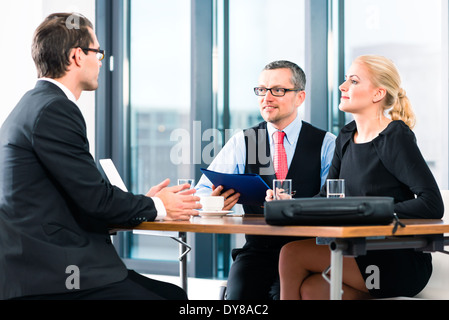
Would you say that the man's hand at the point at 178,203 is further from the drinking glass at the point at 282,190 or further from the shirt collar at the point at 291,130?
the shirt collar at the point at 291,130

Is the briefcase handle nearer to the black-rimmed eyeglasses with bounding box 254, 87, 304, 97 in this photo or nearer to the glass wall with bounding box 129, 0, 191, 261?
the black-rimmed eyeglasses with bounding box 254, 87, 304, 97

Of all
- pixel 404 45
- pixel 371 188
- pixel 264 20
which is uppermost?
pixel 264 20

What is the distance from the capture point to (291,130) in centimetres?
305

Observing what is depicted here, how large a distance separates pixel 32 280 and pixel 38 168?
0.34m

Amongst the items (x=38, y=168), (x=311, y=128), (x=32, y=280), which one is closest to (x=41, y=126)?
(x=38, y=168)

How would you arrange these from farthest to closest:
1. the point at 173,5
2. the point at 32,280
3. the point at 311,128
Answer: the point at 173,5
the point at 311,128
the point at 32,280

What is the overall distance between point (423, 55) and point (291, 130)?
1426 millimetres

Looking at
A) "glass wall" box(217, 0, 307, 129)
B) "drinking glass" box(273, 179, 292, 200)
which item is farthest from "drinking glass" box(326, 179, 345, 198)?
"glass wall" box(217, 0, 307, 129)

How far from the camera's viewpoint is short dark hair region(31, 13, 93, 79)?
2057 millimetres

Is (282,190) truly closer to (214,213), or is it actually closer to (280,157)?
(214,213)

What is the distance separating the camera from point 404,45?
159 inches

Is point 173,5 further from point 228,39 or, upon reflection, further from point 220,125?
point 220,125

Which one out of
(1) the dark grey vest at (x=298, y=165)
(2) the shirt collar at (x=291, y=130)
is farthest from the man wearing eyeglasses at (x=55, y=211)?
(2) the shirt collar at (x=291, y=130)

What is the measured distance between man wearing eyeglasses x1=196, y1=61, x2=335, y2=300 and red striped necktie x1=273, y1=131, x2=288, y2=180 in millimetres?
16
